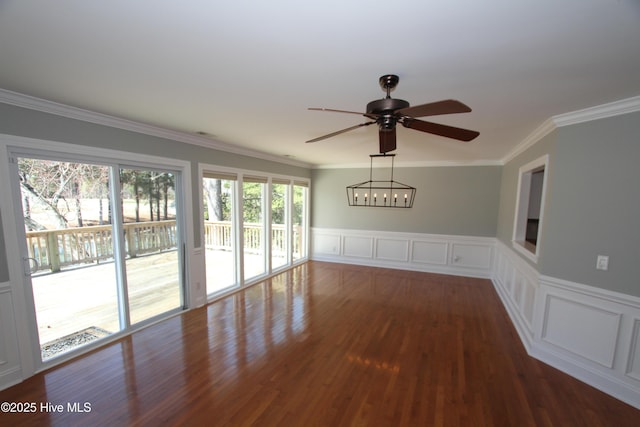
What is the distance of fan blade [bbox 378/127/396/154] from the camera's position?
190 cm

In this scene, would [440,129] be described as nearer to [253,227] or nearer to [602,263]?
[602,263]

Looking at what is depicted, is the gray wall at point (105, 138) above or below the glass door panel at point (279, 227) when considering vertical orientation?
above

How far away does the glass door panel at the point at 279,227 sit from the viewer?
19.2ft

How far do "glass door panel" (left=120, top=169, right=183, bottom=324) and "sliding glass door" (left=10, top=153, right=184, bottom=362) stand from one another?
1cm

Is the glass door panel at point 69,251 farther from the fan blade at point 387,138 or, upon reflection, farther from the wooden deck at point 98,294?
the fan blade at point 387,138

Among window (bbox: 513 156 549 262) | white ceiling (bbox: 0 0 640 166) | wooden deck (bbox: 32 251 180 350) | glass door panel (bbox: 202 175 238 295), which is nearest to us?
white ceiling (bbox: 0 0 640 166)

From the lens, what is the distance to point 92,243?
2.92m

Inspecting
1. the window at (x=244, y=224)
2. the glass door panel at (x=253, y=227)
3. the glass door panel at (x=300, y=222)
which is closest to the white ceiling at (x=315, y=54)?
the window at (x=244, y=224)

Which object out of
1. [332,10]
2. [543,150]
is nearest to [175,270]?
[332,10]

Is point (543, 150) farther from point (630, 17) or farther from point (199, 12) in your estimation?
point (199, 12)

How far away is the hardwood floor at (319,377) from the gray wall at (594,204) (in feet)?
3.51

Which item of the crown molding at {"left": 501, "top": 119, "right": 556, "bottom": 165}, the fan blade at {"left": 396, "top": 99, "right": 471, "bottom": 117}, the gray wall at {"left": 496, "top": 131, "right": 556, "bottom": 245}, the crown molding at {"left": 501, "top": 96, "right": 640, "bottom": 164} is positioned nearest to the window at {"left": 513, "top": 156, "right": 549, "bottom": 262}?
the gray wall at {"left": 496, "top": 131, "right": 556, "bottom": 245}

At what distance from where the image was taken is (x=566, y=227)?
261 centimetres

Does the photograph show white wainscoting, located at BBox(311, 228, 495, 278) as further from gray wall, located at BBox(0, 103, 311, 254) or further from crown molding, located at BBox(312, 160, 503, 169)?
gray wall, located at BBox(0, 103, 311, 254)
